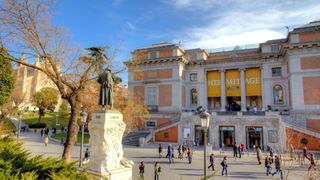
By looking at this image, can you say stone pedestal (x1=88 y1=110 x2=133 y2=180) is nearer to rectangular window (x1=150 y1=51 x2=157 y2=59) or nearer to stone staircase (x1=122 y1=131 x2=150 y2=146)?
stone staircase (x1=122 y1=131 x2=150 y2=146)

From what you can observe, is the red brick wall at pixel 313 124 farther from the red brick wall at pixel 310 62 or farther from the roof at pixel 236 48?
the roof at pixel 236 48

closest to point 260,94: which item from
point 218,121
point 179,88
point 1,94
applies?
point 218,121

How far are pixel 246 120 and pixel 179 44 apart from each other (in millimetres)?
16738

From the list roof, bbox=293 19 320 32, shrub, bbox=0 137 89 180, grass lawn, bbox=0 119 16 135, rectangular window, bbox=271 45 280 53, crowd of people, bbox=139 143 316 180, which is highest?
roof, bbox=293 19 320 32

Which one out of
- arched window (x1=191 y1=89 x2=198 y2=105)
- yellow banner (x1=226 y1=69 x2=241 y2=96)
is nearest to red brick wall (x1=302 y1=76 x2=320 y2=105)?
yellow banner (x1=226 y1=69 x2=241 y2=96)

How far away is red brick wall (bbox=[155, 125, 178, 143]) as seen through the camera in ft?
98.4

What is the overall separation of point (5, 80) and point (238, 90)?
30007 millimetres

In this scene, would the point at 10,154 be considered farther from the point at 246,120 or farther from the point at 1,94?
the point at 246,120

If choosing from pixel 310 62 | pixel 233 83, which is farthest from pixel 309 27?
pixel 233 83

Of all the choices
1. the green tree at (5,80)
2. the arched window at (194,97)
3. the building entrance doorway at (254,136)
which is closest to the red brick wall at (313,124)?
the building entrance doorway at (254,136)

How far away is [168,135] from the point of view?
30.2m

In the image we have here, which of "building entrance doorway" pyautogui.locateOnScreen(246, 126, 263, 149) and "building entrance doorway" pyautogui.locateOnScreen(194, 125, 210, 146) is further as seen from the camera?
"building entrance doorway" pyautogui.locateOnScreen(194, 125, 210, 146)

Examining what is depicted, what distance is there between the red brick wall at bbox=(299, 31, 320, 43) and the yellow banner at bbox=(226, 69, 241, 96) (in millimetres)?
9467

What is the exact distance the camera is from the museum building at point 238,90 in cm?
2625
